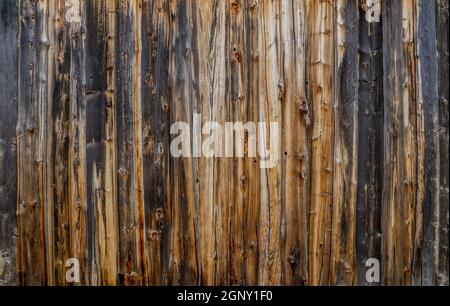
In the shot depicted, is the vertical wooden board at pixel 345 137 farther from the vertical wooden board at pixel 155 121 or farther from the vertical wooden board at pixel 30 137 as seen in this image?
the vertical wooden board at pixel 30 137

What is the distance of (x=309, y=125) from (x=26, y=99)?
1670 mm

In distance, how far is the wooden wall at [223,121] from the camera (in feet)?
7.86

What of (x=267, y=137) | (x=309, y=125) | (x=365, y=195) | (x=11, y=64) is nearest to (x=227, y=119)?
(x=267, y=137)

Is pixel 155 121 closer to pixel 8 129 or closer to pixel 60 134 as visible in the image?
pixel 60 134

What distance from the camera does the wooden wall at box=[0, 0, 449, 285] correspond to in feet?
7.86

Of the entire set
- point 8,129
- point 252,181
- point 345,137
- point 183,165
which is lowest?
point 252,181

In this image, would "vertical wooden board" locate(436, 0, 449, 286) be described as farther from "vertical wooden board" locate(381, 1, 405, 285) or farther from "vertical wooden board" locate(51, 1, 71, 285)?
"vertical wooden board" locate(51, 1, 71, 285)

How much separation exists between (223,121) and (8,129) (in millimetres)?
1276

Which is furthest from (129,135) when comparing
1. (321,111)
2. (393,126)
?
(393,126)

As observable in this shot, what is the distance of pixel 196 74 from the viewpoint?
2.40 metres

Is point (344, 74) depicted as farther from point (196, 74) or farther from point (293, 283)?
point (293, 283)

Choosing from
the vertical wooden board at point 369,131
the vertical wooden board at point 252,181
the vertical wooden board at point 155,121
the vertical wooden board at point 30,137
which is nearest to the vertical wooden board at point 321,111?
the vertical wooden board at point 369,131

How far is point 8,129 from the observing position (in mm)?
2449

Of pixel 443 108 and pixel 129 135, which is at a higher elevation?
pixel 443 108
